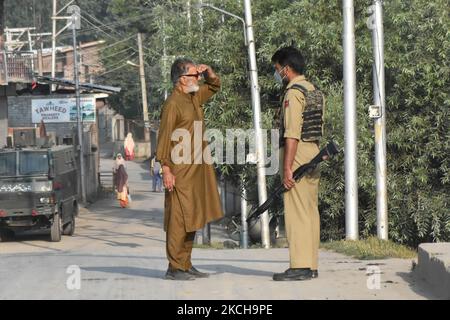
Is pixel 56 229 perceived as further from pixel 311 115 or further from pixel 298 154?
pixel 311 115

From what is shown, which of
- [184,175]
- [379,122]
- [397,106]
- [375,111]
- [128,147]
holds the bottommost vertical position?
[128,147]

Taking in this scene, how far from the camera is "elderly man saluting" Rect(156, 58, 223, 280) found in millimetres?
8250

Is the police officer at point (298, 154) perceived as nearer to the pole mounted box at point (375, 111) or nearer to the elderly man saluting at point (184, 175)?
the elderly man saluting at point (184, 175)

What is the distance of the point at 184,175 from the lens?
27.3 feet

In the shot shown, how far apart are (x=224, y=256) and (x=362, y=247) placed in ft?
6.19

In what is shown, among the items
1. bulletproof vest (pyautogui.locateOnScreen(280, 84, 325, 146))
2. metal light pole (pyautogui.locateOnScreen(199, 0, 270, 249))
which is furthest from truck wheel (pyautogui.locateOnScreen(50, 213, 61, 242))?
bulletproof vest (pyautogui.locateOnScreen(280, 84, 325, 146))

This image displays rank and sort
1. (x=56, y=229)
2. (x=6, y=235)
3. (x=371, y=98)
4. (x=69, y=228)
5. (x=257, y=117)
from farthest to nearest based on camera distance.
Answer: (x=69, y=228) < (x=6, y=235) < (x=56, y=229) < (x=257, y=117) < (x=371, y=98)

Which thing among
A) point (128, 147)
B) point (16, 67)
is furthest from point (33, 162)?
point (128, 147)

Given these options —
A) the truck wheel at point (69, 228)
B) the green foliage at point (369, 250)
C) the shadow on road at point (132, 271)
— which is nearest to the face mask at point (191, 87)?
the shadow on road at point (132, 271)

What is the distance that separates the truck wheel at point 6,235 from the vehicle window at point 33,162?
2.12 meters

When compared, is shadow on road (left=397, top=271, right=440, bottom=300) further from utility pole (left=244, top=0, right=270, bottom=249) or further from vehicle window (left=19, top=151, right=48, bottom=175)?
vehicle window (left=19, top=151, right=48, bottom=175)

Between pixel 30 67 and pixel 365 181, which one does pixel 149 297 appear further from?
pixel 30 67

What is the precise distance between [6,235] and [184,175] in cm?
1739
